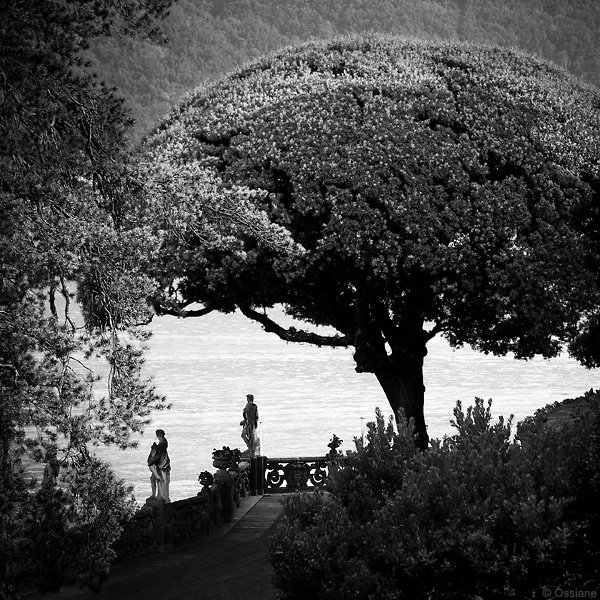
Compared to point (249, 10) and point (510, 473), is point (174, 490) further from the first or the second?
point (249, 10)

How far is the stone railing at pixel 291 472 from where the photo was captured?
85.7 ft

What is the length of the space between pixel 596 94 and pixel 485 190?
517 cm

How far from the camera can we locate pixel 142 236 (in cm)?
1327

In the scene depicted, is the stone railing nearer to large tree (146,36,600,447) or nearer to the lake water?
the lake water

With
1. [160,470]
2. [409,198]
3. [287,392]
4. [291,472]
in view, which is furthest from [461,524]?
[287,392]

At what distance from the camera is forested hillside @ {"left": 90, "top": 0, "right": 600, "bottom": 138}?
3713 inches

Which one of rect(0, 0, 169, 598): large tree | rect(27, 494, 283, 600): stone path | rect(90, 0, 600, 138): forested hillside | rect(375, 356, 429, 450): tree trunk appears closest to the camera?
rect(0, 0, 169, 598): large tree

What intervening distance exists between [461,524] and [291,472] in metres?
15.9

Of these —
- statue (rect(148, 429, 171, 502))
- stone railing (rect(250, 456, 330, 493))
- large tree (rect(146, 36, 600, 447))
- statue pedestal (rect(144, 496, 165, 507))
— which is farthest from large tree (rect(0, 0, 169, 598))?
stone railing (rect(250, 456, 330, 493))
